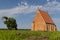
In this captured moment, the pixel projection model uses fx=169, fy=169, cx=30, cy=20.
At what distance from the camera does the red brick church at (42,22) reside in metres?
64.1

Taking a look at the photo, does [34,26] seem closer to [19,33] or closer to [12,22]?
[12,22]

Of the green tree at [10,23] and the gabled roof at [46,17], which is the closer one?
the green tree at [10,23]

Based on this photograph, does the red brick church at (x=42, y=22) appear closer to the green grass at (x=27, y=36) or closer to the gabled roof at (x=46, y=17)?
the gabled roof at (x=46, y=17)

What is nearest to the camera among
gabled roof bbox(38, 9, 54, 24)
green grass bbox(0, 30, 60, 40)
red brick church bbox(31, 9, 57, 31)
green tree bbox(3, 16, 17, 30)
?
green grass bbox(0, 30, 60, 40)

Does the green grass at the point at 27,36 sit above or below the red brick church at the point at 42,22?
below

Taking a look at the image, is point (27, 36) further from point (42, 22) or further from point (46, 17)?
point (46, 17)

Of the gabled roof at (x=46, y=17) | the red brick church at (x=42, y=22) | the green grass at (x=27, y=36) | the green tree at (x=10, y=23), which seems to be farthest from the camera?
the gabled roof at (x=46, y=17)

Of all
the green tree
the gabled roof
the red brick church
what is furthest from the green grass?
the gabled roof

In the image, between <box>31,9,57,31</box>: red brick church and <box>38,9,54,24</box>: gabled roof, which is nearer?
<box>31,9,57,31</box>: red brick church

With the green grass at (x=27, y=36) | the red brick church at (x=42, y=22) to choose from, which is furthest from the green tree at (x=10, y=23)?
the green grass at (x=27, y=36)

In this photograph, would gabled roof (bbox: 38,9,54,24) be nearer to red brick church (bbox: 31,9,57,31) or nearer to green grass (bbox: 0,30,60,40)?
red brick church (bbox: 31,9,57,31)

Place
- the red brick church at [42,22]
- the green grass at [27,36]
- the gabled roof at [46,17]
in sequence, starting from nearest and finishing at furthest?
the green grass at [27,36] < the red brick church at [42,22] < the gabled roof at [46,17]

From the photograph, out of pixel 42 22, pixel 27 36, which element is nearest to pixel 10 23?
pixel 42 22

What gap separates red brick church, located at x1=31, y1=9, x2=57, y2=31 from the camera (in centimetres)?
6406
